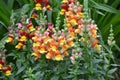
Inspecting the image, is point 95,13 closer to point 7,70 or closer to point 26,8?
point 26,8

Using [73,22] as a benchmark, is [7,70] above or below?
below

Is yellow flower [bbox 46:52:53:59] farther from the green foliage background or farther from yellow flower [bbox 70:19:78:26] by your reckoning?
the green foliage background

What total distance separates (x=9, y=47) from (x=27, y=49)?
2.01ft

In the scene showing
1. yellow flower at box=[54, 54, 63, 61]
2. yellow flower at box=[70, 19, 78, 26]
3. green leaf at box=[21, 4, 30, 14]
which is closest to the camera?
yellow flower at box=[54, 54, 63, 61]

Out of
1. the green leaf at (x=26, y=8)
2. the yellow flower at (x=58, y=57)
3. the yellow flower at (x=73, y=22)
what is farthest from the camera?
the green leaf at (x=26, y=8)

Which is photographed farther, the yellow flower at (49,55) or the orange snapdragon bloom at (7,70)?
the orange snapdragon bloom at (7,70)

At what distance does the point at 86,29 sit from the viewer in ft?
8.96

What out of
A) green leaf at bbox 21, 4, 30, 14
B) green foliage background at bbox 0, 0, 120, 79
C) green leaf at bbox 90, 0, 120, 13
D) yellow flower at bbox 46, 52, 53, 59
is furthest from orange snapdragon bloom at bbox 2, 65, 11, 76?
green leaf at bbox 90, 0, 120, 13

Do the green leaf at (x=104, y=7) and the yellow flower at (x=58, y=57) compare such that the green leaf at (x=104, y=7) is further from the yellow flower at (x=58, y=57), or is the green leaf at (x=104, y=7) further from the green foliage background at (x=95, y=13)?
the yellow flower at (x=58, y=57)

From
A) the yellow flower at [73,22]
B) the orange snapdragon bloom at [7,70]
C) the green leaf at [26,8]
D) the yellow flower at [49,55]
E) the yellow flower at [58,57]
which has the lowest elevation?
the orange snapdragon bloom at [7,70]

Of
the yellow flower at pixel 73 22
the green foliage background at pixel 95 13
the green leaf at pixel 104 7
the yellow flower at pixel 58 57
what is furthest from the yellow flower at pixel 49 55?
the green leaf at pixel 104 7

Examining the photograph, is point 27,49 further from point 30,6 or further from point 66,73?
point 30,6

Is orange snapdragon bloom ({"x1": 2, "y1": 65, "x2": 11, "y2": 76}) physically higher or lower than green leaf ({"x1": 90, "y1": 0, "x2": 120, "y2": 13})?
lower

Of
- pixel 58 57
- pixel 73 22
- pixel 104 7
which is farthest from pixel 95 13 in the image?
pixel 58 57
